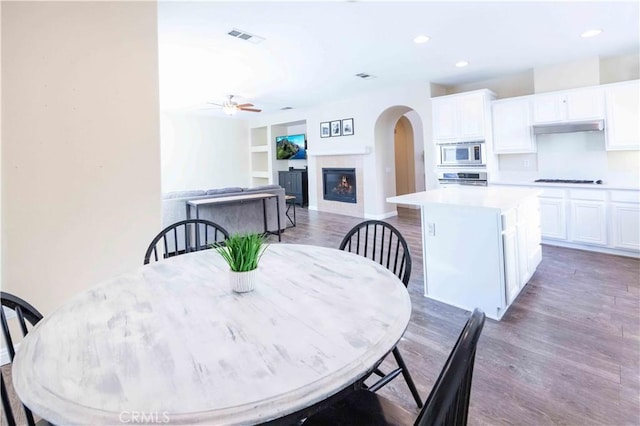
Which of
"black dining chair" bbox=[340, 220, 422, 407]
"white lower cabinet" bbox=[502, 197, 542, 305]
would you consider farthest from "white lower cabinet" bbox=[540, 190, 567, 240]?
"black dining chair" bbox=[340, 220, 422, 407]

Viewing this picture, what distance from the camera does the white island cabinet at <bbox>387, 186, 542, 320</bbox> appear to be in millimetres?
2506

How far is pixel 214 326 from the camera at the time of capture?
0.97 metres

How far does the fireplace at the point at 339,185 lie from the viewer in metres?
7.42

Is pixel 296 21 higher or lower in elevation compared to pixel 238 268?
higher

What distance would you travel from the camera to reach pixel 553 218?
4.47 metres

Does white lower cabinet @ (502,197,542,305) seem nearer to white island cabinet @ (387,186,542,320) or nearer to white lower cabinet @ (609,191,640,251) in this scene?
white island cabinet @ (387,186,542,320)

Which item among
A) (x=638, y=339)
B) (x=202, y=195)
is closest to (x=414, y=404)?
(x=638, y=339)

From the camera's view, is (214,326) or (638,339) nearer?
(214,326)

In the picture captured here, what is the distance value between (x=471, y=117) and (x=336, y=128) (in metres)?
3.13

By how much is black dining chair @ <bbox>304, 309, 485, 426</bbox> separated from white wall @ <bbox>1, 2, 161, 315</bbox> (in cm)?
216

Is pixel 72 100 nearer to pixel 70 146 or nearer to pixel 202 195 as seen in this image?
pixel 70 146

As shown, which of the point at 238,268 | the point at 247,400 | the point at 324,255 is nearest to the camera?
the point at 247,400

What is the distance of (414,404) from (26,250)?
8.42ft

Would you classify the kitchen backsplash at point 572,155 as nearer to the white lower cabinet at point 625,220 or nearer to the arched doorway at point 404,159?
the white lower cabinet at point 625,220
